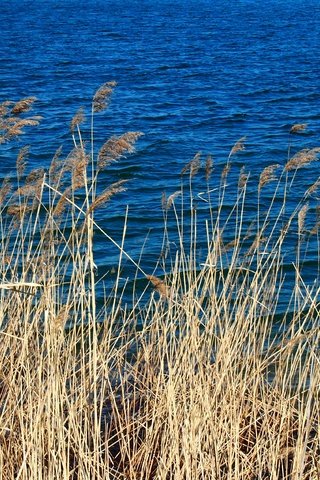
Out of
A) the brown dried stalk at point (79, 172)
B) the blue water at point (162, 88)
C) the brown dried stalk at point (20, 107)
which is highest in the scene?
the brown dried stalk at point (20, 107)

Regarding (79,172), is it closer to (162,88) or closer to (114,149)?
(114,149)

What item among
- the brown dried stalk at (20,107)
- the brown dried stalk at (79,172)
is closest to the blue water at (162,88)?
the brown dried stalk at (20,107)

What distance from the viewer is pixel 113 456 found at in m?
5.47

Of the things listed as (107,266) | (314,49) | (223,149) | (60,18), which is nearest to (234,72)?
(314,49)

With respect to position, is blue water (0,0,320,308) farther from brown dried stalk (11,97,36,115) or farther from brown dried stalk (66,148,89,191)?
brown dried stalk (66,148,89,191)

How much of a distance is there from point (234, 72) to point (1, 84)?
6096mm

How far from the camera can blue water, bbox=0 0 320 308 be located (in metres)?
13.7

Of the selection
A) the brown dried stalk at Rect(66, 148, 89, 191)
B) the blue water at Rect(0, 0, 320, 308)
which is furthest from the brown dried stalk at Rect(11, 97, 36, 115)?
the blue water at Rect(0, 0, 320, 308)

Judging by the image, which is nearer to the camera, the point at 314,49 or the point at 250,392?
the point at 250,392

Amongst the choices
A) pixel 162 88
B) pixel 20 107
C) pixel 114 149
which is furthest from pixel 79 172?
pixel 162 88

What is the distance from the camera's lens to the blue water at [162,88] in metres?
13.7

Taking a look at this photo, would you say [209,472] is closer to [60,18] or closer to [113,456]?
[113,456]

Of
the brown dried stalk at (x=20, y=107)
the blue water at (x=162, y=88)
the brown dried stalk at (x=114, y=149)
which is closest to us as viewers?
the brown dried stalk at (x=114, y=149)

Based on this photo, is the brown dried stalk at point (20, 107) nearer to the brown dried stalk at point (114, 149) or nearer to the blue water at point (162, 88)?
the brown dried stalk at point (114, 149)
